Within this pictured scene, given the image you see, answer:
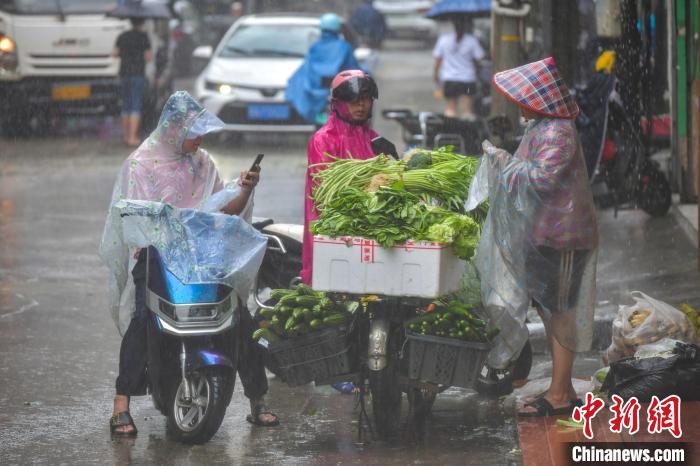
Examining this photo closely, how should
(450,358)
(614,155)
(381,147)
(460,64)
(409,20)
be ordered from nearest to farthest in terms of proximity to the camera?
(450,358), (381,147), (614,155), (460,64), (409,20)

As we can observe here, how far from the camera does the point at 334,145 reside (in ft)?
23.2

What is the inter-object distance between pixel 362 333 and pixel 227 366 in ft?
2.17

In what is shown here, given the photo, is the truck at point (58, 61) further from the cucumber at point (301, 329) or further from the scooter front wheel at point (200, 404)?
the cucumber at point (301, 329)

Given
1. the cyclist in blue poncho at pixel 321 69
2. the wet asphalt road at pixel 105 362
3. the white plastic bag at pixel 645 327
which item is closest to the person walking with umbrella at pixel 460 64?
the wet asphalt road at pixel 105 362

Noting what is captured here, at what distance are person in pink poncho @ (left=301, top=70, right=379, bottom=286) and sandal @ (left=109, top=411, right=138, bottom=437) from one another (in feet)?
4.08

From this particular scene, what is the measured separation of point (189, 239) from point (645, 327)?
96.1 inches

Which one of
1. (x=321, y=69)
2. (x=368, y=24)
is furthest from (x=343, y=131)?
(x=368, y=24)

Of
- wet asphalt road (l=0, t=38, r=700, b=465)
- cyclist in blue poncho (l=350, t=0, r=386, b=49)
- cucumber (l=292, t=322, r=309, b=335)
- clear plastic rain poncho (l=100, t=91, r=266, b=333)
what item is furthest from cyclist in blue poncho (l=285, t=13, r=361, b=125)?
cyclist in blue poncho (l=350, t=0, r=386, b=49)

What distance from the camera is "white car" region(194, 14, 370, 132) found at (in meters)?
17.4

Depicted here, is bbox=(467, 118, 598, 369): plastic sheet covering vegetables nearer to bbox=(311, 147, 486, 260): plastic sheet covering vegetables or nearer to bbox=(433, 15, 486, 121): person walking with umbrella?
bbox=(311, 147, 486, 260): plastic sheet covering vegetables

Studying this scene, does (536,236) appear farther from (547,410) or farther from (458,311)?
(547,410)

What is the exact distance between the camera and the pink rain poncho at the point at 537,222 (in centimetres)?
621

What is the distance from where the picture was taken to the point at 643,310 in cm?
701

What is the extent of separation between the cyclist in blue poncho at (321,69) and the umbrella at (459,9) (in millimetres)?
3619
